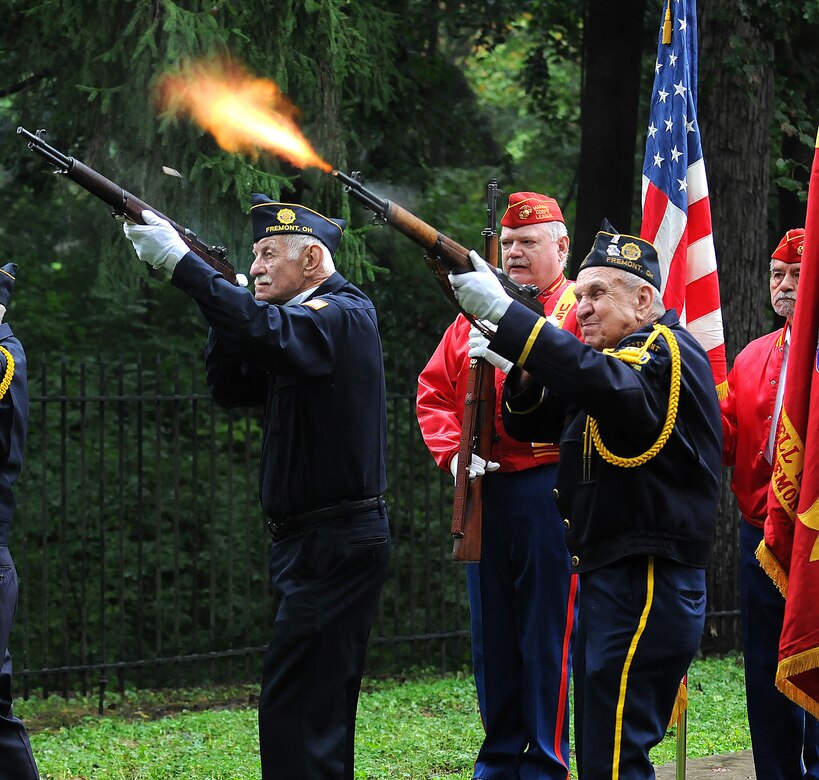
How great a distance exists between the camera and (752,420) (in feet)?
18.2

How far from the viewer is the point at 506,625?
5.64m

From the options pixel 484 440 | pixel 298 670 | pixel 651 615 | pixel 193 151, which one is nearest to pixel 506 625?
pixel 484 440

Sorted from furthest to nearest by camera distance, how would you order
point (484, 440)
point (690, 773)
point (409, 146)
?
1. point (409, 146)
2. point (690, 773)
3. point (484, 440)

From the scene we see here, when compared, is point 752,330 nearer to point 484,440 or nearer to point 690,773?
point 690,773

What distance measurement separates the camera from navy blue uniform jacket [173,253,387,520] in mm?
4684

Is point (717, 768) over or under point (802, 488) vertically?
under

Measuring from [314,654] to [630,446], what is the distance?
144 cm

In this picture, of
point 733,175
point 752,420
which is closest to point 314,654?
point 752,420

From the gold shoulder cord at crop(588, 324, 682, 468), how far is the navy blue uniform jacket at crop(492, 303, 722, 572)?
2 cm

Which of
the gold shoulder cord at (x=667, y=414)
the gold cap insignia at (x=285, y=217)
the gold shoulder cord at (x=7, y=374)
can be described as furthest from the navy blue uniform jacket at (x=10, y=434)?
the gold shoulder cord at (x=667, y=414)

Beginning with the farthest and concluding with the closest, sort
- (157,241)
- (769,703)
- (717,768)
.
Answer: (717,768) < (769,703) < (157,241)

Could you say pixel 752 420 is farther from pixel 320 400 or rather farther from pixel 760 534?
pixel 320 400

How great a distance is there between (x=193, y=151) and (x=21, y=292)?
497 centimetres

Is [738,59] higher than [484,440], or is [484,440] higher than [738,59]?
[738,59]
